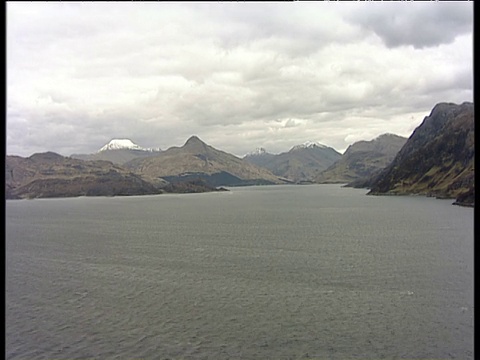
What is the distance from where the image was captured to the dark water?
16.4m

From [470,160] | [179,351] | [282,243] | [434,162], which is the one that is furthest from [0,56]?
[434,162]

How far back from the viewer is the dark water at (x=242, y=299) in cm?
1642

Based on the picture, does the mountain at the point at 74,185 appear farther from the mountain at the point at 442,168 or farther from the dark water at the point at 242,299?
the dark water at the point at 242,299

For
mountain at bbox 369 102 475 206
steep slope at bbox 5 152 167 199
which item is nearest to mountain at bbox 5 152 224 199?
steep slope at bbox 5 152 167 199

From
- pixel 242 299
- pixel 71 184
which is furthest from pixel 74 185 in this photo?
pixel 242 299

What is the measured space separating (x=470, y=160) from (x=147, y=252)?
102 m

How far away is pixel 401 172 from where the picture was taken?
467 feet

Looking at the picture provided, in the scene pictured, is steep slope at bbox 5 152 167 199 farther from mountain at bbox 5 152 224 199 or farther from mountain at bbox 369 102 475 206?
mountain at bbox 369 102 475 206

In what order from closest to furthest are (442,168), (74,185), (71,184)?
(442,168) → (74,185) → (71,184)

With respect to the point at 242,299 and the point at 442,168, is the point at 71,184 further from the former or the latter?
the point at 242,299

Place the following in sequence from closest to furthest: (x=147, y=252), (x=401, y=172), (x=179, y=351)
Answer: (x=179, y=351), (x=147, y=252), (x=401, y=172)

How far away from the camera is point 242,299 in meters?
22.7

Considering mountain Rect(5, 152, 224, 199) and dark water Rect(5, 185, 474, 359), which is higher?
mountain Rect(5, 152, 224, 199)

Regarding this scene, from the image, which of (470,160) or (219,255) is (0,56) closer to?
(219,255)
